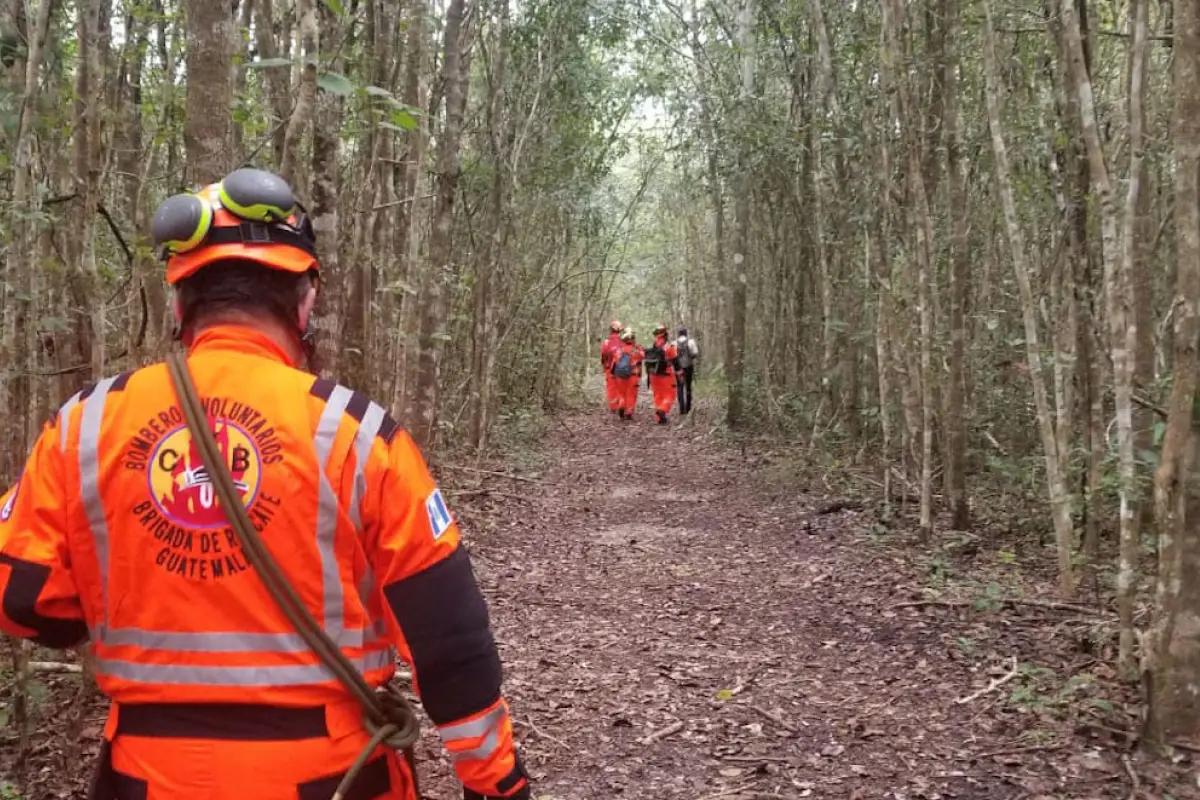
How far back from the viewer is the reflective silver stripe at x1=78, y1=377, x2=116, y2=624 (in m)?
1.63

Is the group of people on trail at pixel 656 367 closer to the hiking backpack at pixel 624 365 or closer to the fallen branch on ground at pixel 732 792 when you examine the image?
the hiking backpack at pixel 624 365

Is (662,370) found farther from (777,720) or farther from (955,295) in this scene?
(777,720)

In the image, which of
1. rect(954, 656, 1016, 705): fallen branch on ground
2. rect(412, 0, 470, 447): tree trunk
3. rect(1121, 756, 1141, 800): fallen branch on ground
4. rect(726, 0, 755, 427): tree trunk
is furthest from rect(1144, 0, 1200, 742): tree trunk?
rect(726, 0, 755, 427): tree trunk

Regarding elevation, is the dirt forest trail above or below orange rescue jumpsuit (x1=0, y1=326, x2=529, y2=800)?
below

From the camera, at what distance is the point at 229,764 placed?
159cm

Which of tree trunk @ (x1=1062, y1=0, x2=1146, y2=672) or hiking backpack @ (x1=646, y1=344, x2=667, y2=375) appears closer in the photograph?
tree trunk @ (x1=1062, y1=0, x2=1146, y2=672)

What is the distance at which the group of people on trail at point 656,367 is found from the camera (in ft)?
58.7

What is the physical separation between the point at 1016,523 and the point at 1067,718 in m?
3.88

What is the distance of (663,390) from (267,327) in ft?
54.7

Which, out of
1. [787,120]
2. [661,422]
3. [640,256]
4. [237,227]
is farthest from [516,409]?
[640,256]

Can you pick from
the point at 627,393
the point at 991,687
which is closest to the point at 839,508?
the point at 991,687

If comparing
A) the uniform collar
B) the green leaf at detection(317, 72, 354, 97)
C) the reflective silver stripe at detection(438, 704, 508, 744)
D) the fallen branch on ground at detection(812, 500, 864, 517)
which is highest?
the green leaf at detection(317, 72, 354, 97)

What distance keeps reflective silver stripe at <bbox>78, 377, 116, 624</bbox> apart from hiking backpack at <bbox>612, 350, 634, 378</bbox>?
656 inches

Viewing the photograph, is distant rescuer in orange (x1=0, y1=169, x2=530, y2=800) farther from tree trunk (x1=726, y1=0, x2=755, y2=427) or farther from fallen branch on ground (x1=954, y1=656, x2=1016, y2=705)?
tree trunk (x1=726, y1=0, x2=755, y2=427)
